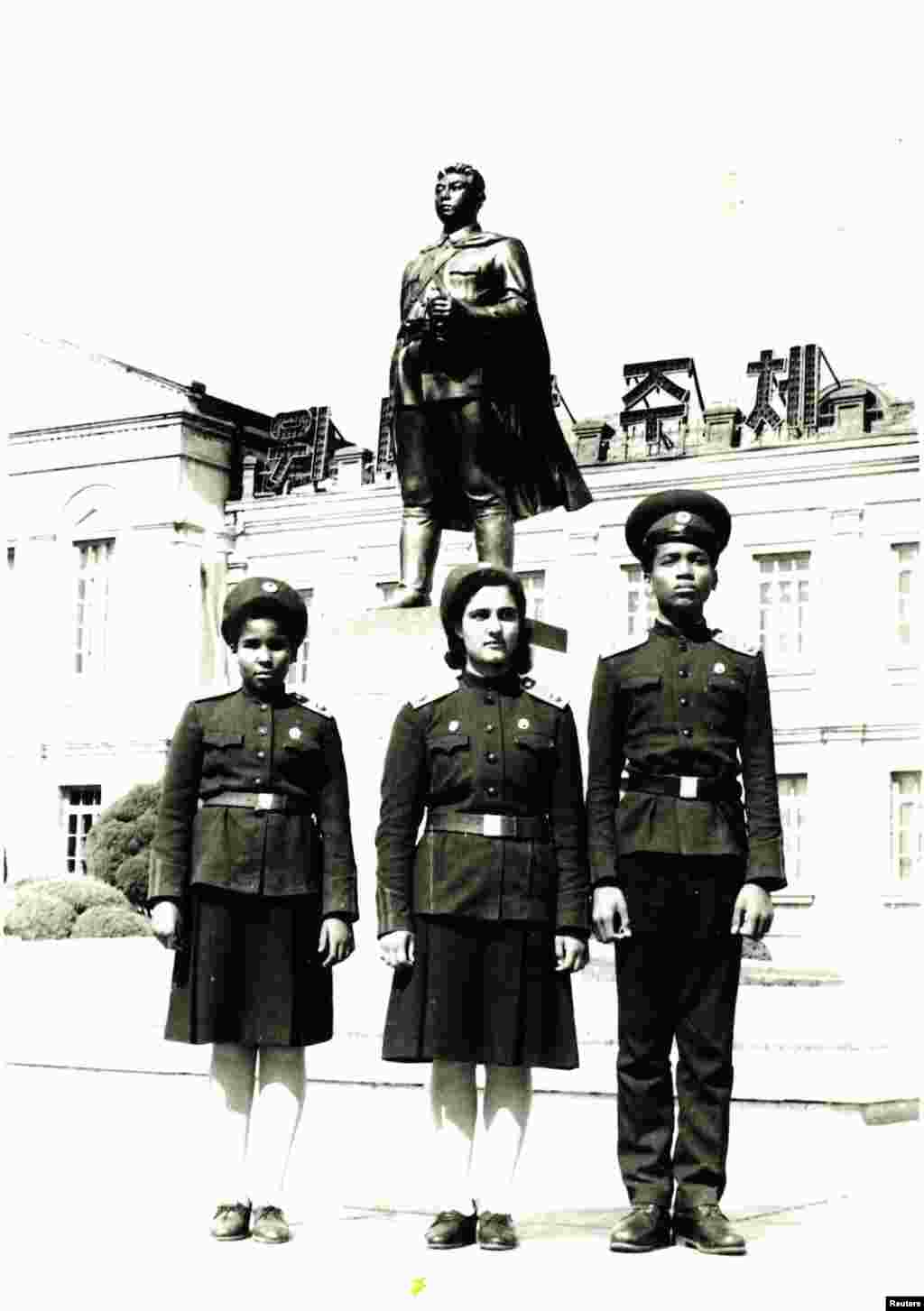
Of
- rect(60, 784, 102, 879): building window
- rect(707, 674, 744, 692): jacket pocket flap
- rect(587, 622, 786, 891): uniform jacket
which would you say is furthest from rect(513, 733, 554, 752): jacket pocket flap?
rect(60, 784, 102, 879): building window

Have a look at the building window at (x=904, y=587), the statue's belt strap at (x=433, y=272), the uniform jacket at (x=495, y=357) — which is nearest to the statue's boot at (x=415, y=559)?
the uniform jacket at (x=495, y=357)

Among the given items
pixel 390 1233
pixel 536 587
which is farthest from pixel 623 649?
pixel 536 587

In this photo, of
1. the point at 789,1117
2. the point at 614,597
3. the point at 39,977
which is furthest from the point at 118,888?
the point at 789,1117

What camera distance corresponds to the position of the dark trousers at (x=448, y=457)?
29.9 ft

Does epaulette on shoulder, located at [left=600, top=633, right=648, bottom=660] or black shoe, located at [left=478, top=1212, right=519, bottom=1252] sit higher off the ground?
epaulette on shoulder, located at [left=600, top=633, right=648, bottom=660]

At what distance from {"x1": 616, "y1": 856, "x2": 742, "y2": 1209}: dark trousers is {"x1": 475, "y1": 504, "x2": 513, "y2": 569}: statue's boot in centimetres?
399

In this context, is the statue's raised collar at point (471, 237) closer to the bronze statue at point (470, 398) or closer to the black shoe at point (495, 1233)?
the bronze statue at point (470, 398)

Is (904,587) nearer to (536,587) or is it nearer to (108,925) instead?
(536,587)

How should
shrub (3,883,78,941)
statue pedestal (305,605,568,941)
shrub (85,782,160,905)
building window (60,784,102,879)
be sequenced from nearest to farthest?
statue pedestal (305,605,568,941) → shrub (3,883,78,941) → shrub (85,782,160,905) → building window (60,784,102,879)

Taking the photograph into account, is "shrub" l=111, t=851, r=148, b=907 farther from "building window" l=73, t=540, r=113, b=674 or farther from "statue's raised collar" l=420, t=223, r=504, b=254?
"statue's raised collar" l=420, t=223, r=504, b=254

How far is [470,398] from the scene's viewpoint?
29.7 feet

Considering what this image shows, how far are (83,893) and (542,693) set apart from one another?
19926 millimetres

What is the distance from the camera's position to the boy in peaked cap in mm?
5160

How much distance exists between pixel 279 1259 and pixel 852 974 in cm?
971
